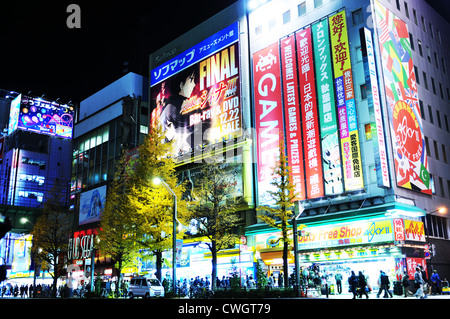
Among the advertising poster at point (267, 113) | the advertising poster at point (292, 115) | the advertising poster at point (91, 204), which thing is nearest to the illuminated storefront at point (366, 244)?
the advertising poster at point (292, 115)

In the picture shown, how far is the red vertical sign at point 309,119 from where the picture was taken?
106 ft

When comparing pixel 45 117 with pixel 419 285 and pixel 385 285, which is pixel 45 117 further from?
pixel 419 285

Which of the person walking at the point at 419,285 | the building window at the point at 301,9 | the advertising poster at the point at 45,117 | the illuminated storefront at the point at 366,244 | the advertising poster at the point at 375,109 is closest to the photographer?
the person walking at the point at 419,285

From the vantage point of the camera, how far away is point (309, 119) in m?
33.2

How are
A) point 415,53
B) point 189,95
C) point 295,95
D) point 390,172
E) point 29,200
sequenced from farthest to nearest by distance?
point 29,200
point 189,95
point 415,53
point 295,95
point 390,172

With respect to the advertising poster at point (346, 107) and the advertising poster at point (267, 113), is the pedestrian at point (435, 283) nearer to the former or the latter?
the advertising poster at point (346, 107)

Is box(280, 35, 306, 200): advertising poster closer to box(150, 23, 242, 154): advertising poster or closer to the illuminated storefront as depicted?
the illuminated storefront

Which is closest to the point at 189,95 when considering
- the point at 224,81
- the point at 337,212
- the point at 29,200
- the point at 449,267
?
the point at 224,81

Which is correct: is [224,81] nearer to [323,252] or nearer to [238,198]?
[238,198]

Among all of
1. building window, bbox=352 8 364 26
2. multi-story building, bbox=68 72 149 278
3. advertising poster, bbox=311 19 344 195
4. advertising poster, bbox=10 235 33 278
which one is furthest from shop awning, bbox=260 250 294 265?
advertising poster, bbox=10 235 33 278

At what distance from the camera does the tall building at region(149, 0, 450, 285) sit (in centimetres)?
2939

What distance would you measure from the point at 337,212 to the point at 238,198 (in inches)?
396

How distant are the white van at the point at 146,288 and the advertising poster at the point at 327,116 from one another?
14.1 metres

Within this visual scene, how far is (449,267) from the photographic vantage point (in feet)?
105
